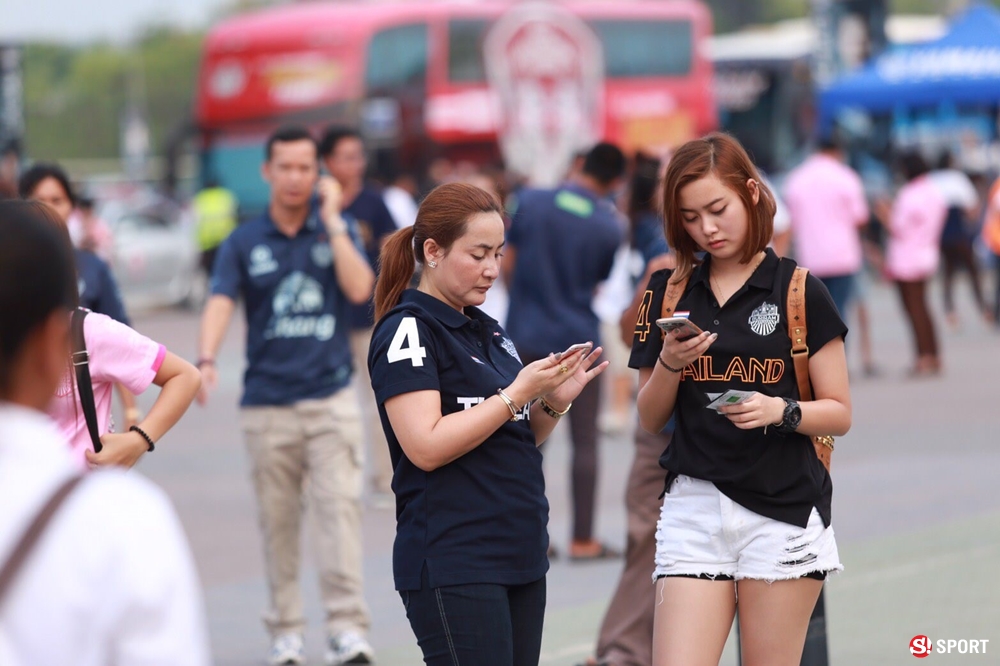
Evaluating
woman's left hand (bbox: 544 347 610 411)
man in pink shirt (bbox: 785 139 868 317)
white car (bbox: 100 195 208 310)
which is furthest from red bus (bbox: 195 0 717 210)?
woman's left hand (bbox: 544 347 610 411)

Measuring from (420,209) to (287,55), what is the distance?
76.0 ft

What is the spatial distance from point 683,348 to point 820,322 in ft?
1.19

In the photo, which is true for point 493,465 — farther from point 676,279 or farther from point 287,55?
point 287,55

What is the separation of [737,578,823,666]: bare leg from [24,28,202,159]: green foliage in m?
67.8

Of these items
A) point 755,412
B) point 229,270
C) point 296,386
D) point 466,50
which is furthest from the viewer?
point 466,50

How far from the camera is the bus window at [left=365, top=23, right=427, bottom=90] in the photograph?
26078 millimetres

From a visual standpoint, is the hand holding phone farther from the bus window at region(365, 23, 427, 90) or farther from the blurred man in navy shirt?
the bus window at region(365, 23, 427, 90)

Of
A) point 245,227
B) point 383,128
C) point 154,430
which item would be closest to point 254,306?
point 245,227

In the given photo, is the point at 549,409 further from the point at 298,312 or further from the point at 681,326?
the point at 298,312

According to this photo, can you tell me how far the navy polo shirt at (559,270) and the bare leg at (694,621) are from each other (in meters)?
4.20

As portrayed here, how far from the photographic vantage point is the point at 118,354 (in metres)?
3.94

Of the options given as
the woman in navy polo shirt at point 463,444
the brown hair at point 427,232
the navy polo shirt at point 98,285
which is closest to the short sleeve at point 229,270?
A: the navy polo shirt at point 98,285

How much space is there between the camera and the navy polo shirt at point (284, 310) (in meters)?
6.13

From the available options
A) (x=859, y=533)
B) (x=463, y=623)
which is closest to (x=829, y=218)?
(x=859, y=533)
